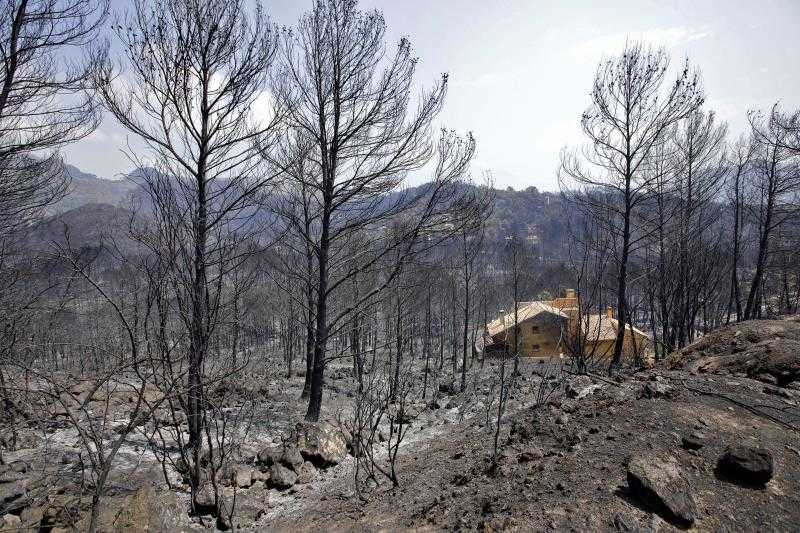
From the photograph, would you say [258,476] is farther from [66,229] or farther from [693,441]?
[693,441]

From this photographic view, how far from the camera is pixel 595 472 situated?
3531mm

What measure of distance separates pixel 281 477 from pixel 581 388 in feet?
14.4

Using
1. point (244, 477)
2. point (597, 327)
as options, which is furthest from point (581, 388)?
point (244, 477)

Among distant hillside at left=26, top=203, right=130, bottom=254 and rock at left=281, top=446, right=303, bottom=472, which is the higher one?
distant hillside at left=26, top=203, right=130, bottom=254

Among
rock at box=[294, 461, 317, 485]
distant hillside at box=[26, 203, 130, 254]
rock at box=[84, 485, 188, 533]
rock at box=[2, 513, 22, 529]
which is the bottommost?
rock at box=[294, 461, 317, 485]

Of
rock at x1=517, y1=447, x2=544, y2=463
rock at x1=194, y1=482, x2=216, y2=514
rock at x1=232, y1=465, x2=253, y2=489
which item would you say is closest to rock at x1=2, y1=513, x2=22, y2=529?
rock at x1=194, y1=482, x2=216, y2=514

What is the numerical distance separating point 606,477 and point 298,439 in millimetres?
4379

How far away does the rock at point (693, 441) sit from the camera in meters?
3.77

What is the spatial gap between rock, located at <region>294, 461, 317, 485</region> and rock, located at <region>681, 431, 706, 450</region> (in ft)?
14.3

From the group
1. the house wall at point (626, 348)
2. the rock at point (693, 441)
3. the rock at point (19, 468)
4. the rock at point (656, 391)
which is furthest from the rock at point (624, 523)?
the house wall at point (626, 348)

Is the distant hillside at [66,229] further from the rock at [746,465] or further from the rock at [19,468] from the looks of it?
the rock at [746,465]

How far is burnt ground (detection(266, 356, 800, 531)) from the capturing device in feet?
10.0

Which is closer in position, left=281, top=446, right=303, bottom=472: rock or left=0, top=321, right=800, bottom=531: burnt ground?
left=0, top=321, right=800, bottom=531: burnt ground

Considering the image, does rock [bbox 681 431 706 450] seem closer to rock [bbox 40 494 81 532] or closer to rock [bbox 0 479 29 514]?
rock [bbox 40 494 81 532]
